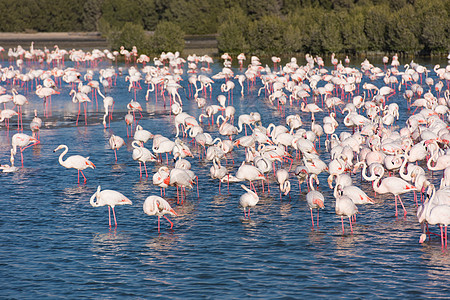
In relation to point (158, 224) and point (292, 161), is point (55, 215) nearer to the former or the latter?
point (158, 224)

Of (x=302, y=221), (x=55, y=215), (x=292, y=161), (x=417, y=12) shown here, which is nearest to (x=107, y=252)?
(x=55, y=215)

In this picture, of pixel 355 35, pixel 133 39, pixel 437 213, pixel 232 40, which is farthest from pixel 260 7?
pixel 437 213

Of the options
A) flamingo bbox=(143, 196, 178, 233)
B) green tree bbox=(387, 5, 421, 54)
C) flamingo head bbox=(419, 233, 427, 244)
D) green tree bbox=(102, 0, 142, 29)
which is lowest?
flamingo head bbox=(419, 233, 427, 244)

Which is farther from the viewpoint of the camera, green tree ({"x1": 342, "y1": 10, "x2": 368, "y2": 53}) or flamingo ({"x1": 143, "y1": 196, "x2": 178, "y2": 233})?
green tree ({"x1": 342, "y1": 10, "x2": 368, "y2": 53})

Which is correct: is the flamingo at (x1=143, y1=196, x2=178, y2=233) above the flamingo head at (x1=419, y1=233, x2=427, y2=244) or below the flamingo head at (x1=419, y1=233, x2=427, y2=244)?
above

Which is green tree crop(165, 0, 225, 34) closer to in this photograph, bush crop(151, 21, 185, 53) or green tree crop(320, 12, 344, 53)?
bush crop(151, 21, 185, 53)

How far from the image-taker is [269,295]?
9203mm

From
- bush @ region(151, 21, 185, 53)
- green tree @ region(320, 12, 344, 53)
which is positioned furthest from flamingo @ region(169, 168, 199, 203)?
bush @ region(151, 21, 185, 53)

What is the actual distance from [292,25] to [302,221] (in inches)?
1785

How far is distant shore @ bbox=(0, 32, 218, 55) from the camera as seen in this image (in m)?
63.2

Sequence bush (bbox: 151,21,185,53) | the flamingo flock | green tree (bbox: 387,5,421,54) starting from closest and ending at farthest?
the flamingo flock, green tree (bbox: 387,5,421,54), bush (bbox: 151,21,185,53)

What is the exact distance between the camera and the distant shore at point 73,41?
207 ft

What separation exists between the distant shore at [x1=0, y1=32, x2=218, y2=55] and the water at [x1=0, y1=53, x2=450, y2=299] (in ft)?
144

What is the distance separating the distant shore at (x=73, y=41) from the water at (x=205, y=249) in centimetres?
4390
